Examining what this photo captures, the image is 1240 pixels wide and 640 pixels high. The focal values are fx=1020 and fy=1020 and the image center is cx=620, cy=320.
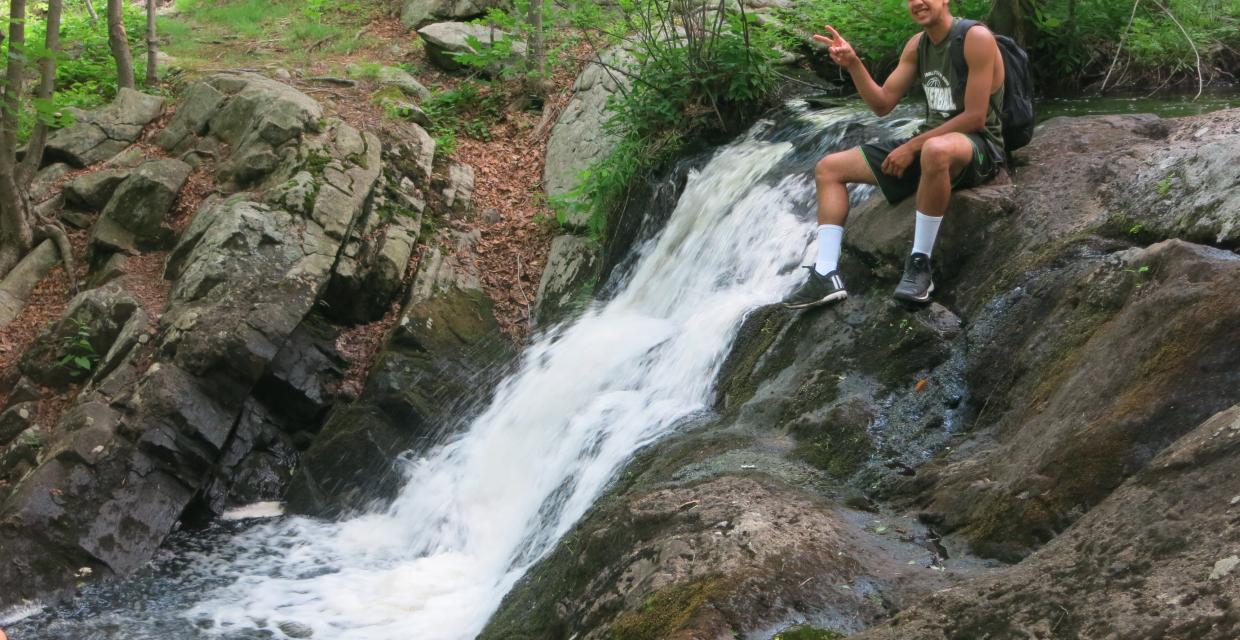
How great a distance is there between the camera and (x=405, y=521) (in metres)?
7.61

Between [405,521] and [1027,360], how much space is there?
4.75 meters

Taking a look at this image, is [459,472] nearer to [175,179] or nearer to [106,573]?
[106,573]

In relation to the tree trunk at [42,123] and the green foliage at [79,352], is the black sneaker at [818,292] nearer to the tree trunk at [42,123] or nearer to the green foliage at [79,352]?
the green foliage at [79,352]

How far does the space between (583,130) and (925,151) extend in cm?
639

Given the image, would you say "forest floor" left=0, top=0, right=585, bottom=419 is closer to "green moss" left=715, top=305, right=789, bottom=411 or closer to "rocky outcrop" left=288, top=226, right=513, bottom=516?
"rocky outcrop" left=288, top=226, right=513, bottom=516

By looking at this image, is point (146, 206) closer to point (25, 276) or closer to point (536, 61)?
point (25, 276)

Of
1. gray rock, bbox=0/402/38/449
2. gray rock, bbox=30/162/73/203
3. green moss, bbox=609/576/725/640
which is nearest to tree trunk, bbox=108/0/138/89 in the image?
gray rock, bbox=30/162/73/203

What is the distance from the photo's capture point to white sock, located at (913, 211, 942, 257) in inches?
210

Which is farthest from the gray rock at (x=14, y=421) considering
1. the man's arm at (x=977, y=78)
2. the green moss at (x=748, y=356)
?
the man's arm at (x=977, y=78)

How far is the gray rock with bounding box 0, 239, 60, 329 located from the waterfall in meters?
3.65

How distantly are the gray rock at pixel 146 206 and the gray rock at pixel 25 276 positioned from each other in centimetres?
62

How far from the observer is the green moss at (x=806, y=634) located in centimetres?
329

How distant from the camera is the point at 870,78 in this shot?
6.05 m

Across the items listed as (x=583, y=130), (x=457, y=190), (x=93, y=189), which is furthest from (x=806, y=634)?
(x=93, y=189)
